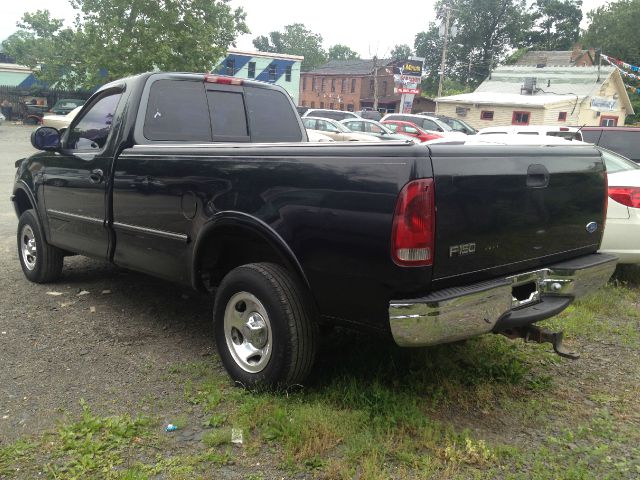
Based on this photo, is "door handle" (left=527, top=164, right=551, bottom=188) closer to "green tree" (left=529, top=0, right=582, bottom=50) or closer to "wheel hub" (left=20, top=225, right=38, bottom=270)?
"wheel hub" (left=20, top=225, right=38, bottom=270)

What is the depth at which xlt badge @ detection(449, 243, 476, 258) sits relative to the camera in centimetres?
290

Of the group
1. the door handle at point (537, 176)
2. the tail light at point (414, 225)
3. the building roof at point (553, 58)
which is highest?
the building roof at point (553, 58)

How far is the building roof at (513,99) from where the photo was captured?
3584cm

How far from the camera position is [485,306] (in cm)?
294

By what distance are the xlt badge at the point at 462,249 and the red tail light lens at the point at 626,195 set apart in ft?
11.4

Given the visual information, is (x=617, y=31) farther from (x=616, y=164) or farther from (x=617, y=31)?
(x=616, y=164)

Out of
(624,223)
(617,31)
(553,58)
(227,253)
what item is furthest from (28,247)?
(617,31)

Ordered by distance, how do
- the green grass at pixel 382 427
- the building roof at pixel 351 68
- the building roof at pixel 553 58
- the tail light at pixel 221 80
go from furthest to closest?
the building roof at pixel 351 68
the building roof at pixel 553 58
the tail light at pixel 221 80
the green grass at pixel 382 427

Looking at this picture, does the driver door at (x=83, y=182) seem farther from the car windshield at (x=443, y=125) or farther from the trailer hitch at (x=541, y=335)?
the car windshield at (x=443, y=125)

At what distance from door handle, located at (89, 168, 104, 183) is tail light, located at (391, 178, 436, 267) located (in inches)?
105

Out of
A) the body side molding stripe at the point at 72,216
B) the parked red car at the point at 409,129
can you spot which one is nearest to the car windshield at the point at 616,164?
the body side molding stripe at the point at 72,216

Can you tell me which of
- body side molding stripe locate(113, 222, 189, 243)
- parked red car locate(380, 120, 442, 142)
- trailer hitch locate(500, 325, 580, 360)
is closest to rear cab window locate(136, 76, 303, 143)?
body side molding stripe locate(113, 222, 189, 243)

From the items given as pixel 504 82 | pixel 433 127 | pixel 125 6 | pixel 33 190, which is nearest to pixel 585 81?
pixel 504 82

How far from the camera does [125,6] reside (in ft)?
93.2
